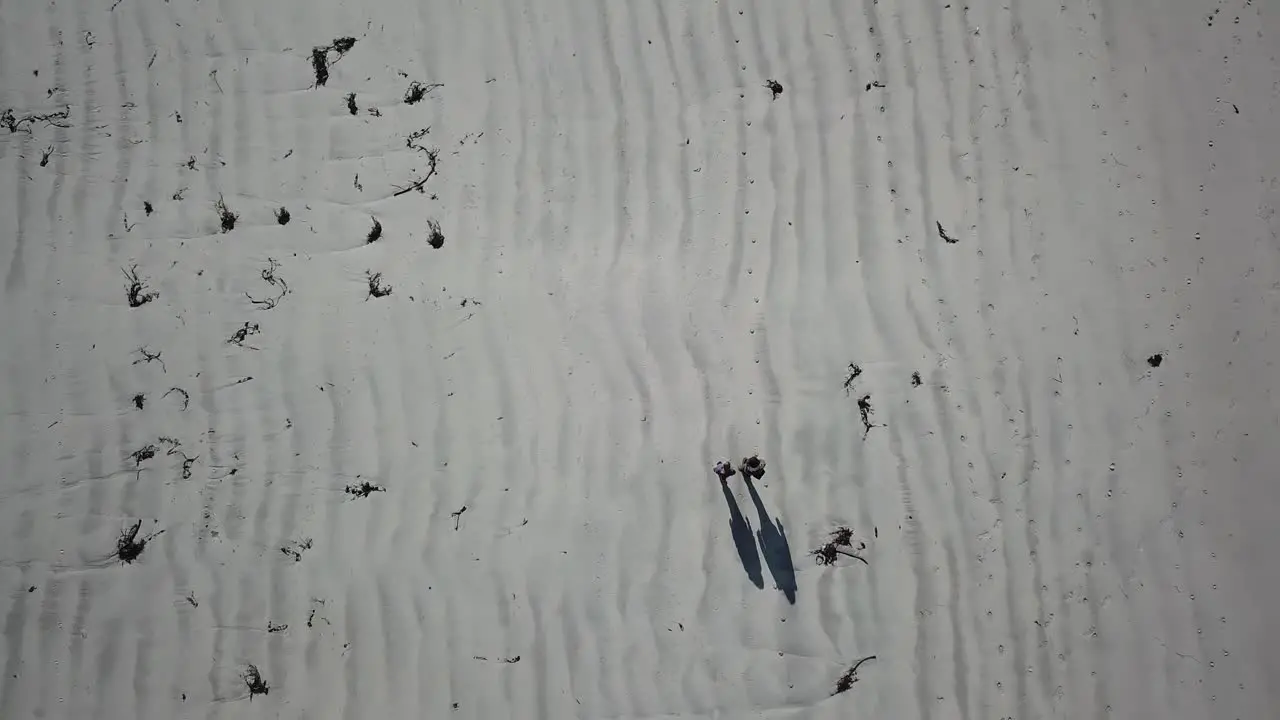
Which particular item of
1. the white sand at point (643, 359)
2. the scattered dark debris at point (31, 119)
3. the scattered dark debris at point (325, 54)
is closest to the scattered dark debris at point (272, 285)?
the white sand at point (643, 359)

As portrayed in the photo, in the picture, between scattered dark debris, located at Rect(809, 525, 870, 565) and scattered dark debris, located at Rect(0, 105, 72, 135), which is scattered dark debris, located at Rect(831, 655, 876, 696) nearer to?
scattered dark debris, located at Rect(809, 525, 870, 565)

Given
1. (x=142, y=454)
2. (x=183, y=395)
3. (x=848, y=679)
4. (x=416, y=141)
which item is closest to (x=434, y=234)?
(x=416, y=141)

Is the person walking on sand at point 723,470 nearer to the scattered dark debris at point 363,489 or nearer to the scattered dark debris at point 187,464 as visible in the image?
the scattered dark debris at point 363,489

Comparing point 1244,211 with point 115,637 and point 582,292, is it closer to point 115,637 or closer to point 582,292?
point 582,292

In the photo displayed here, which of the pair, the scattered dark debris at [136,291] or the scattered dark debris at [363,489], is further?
the scattered dark debris at [136,291]

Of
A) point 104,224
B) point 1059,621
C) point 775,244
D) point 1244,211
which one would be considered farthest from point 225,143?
point 1244,211
